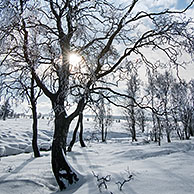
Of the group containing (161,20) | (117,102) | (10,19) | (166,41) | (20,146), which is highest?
(161,20)

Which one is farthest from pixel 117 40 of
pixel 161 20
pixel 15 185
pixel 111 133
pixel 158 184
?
pixel 111 133

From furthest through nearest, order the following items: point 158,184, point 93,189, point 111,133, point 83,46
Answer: point 111,133 → point 83,46 → point 93,189 → point 158,184

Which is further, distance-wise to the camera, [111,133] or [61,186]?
[111,133]

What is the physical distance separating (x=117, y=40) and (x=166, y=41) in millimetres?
1492

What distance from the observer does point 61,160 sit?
4781mm

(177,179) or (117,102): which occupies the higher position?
(117,102)

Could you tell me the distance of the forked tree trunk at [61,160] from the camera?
4.59m

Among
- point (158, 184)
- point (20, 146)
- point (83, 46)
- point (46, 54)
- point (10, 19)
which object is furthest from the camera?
point (20, 146)

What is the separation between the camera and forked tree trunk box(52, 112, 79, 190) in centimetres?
459

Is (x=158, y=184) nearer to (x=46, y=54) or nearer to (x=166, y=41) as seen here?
(x=166, y=41)

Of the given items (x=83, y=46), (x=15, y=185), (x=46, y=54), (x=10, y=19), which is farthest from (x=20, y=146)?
(x=10, y=19)

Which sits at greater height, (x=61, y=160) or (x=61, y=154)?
(x=61, y=154)

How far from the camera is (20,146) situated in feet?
59.5

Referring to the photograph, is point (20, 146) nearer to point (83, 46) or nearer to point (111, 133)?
point (83, 46)
